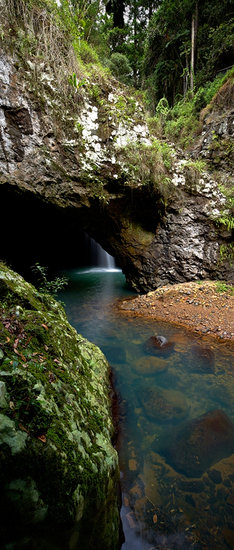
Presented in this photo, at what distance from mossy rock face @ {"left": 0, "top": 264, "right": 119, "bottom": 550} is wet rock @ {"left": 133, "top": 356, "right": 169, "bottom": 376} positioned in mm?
1936

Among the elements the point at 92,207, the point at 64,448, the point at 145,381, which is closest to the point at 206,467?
the point at 145,381

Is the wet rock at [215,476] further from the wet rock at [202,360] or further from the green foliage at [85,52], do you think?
the green foliage at [85,52]

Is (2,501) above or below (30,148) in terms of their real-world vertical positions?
below

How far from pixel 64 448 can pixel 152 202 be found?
685 cm

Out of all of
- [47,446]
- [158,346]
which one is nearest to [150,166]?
[158,346]

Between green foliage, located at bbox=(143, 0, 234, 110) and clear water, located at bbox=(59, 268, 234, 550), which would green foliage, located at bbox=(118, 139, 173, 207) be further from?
green foliage, located at bbox=(143, 0, 234, 110)

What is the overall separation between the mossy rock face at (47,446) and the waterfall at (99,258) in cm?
1355

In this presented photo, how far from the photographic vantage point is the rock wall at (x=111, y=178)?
513cm

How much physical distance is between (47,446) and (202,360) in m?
3.46

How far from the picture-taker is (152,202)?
7.05 m

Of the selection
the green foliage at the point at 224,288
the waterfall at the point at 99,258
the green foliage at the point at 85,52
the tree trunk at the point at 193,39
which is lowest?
the green foliage at the point at 224,288

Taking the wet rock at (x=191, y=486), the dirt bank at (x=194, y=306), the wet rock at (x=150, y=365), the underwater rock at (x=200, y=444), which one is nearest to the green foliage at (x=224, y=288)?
the dirt bank at (x=194, y=306)

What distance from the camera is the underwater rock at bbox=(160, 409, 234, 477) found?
218cm

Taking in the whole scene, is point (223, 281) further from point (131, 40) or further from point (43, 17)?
point (131, 40)
